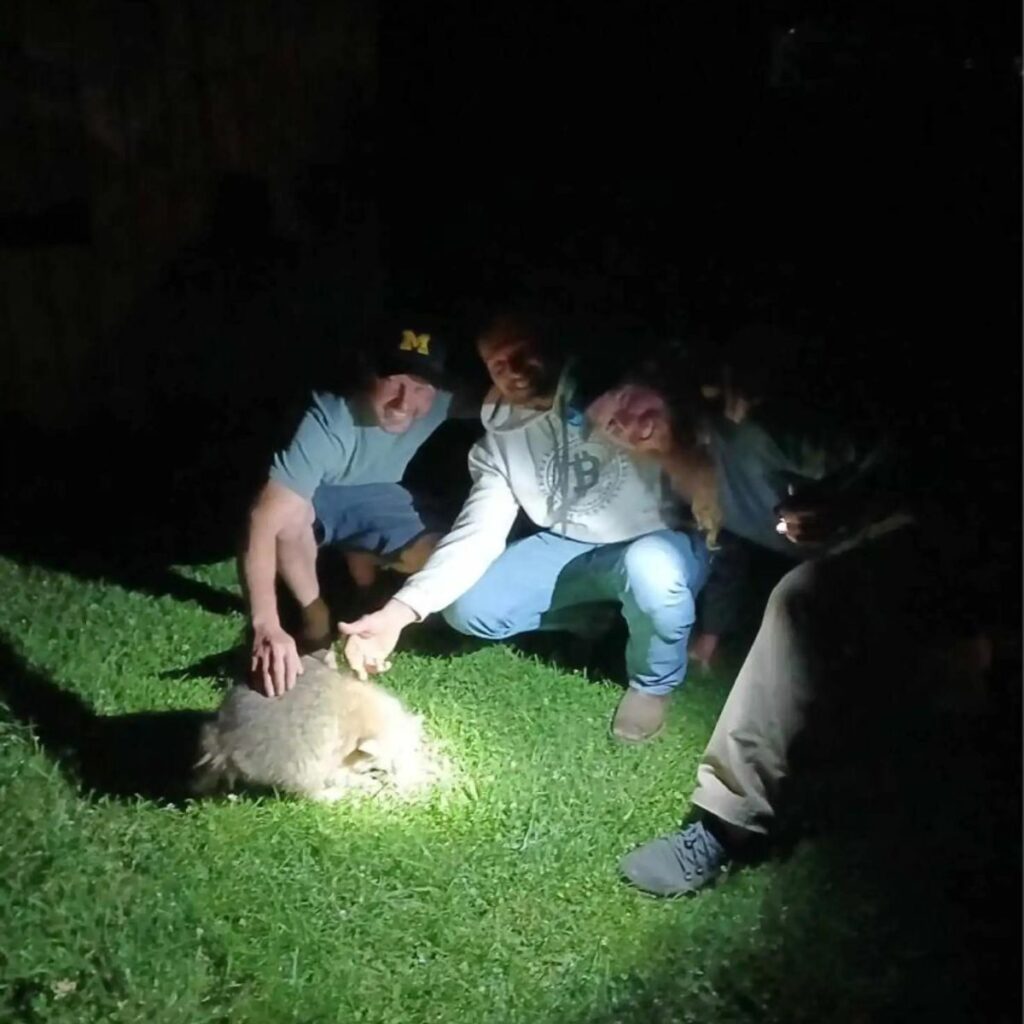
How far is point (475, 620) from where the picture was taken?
2447 mm

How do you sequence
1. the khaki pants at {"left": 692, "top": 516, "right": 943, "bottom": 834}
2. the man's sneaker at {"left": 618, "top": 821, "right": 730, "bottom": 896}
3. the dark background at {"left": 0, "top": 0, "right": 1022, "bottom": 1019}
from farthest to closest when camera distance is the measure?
the man's sneaker at {"left": 618, "top": 821, "right": 730, "bottom": 896} → the khaki pants at {"left": 692, "top": 516, "right": 943, "bottom": 834} → the dark background at {"left": 0, "top": 0, "right": 1022, "bottom": 1019}

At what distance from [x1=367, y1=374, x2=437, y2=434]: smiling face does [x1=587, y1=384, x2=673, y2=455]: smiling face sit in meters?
0.27

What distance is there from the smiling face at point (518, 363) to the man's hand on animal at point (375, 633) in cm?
39

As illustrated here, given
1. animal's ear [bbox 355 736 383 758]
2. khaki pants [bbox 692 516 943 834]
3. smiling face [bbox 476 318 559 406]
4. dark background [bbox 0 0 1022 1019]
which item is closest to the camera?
dark background [bbox 0 0 1022 1019]

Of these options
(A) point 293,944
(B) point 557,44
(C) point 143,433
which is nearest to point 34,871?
(A) point 293,944

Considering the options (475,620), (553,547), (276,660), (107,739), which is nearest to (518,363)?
(553,547)

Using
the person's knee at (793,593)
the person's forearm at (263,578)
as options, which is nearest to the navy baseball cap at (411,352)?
the person's forearm at (263,578)

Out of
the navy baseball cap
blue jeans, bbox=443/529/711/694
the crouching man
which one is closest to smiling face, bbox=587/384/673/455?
the crouching man

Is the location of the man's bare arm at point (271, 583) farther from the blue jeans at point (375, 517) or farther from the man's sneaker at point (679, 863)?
the man's sneaker at point (679, 863)

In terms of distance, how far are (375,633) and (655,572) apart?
18.4 inches

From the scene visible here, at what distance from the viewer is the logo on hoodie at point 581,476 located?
2299 millimetres

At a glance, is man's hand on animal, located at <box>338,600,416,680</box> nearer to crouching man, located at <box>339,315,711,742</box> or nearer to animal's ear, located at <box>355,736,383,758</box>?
crouching man, located at <box>339,315,711,742</box>

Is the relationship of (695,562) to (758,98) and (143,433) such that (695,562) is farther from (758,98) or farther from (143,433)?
(143,433)

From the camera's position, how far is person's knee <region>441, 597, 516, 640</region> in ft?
7.97
